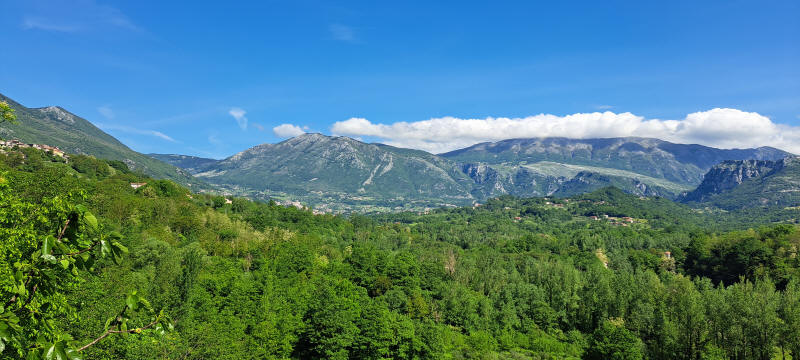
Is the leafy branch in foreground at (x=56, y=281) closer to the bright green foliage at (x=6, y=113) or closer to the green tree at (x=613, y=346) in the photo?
the bright green foliage at (x=6, y=113)

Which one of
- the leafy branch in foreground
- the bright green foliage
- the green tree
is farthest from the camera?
the green tree

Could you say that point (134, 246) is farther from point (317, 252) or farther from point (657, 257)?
point (657, 257)

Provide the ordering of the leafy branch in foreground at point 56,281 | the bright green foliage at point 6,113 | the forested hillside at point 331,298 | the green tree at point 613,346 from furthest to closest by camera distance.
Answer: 1. the green tree at point 613,346
2. the forested hillside at point 331,298
3. the bright green foliage at point 6,113
4. the leafy branch in foreground at point 56,281

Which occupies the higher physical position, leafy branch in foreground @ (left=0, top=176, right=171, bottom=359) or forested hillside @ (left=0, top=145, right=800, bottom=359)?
leafy branch in foreground @ (left=0, top=176, right=171, bottom=359)

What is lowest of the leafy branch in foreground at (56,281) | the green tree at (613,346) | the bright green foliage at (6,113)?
the green tree at (613,346)

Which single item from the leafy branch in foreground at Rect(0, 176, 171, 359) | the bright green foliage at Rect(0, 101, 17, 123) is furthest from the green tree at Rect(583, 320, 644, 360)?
the bright green foliage at Rect(0, 101, 17, 123)

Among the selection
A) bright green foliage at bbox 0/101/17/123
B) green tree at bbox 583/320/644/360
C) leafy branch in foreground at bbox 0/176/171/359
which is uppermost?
bright green foliage at bbox 0/101/17/123

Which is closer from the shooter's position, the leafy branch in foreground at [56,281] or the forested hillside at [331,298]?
the leafy branch in foreground at [56,281]

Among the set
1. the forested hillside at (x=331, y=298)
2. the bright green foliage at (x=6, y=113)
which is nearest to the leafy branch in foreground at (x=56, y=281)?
the forested hillside at (x=331, y=298)

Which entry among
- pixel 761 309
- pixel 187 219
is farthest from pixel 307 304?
pixel 761 309

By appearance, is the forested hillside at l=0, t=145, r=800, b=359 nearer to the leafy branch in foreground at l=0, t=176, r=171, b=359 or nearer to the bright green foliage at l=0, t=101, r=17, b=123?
the leafy branch in foreground at l=0, t=176, r=171, b=359

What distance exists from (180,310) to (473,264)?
7385cm

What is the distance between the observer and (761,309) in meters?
54.0

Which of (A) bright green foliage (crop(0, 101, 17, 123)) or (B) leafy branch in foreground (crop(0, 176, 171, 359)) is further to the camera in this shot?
(A) bright green foliage (crop(0, 101, 17, 123))
